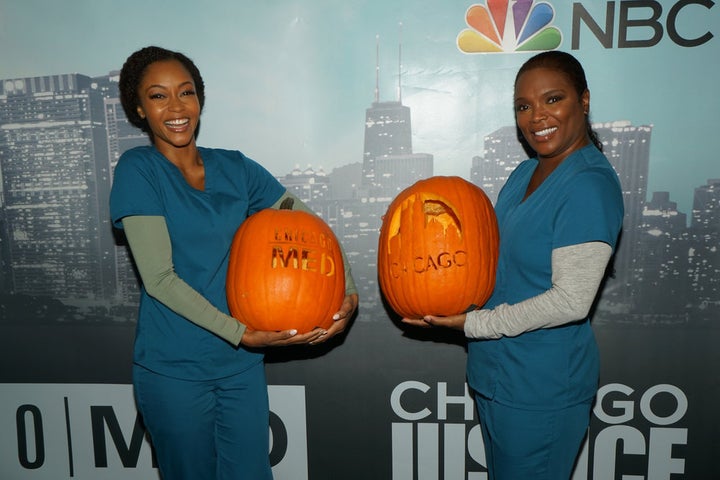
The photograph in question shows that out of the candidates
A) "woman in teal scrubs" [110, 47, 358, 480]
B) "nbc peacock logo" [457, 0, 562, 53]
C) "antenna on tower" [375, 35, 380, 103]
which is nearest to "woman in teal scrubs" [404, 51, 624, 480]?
"woman in teal scrubs" [110, 47, 358, 480]

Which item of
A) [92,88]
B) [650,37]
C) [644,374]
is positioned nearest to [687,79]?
[650,37]

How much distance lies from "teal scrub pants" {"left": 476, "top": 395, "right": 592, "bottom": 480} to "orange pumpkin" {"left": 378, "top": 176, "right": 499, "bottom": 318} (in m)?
0.32

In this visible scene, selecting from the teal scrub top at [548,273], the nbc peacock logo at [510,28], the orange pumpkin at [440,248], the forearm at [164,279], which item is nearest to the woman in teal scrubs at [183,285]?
the forearm at [164,279]

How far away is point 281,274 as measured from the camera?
1.32 m

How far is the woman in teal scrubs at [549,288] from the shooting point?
1158mm

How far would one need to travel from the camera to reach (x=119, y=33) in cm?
192

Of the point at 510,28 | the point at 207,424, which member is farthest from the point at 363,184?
the point at 207,424

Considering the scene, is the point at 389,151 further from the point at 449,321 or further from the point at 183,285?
the point at 183,285

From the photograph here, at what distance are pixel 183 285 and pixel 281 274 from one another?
0.84 ft

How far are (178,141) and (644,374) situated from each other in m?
1.92

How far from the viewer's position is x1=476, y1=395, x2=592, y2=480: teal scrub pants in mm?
1274

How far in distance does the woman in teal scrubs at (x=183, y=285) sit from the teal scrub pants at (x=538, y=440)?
0.55 m

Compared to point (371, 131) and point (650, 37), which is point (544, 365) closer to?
point (371, 131)

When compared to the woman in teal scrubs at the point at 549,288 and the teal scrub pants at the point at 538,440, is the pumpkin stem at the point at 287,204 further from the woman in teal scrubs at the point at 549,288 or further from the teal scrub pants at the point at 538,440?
the teal scrub pants at the point at 538,440
